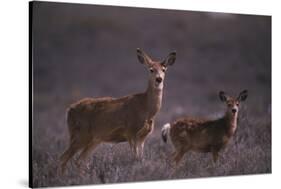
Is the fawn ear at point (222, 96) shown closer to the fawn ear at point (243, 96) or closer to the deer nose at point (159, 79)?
the fawn ear at point (243, 96)

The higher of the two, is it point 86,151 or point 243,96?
point 243,96

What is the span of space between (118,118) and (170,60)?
3.07ft

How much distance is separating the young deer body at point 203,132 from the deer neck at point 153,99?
0.81ft

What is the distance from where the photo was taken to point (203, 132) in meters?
9.12

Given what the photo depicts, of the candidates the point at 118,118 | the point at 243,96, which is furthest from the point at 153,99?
the point at 243,96

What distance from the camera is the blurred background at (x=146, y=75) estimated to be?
8.32 metres

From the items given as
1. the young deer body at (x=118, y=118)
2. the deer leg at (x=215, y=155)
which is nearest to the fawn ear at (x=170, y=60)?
the young deer body at (x=118, y=118)

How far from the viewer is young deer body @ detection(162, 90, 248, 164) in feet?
29.6

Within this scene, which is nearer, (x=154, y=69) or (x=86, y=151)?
(x=86, y=151)

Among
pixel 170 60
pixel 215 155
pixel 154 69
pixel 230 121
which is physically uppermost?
pixel 170 60

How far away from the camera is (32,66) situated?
8.20 m

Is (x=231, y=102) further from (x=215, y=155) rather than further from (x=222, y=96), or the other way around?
(x=215, y=155)

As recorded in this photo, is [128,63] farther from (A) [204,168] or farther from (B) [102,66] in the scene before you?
(A) [204,168]

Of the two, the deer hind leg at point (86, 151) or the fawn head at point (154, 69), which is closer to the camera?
the deer hind leg at point (86, 151)
